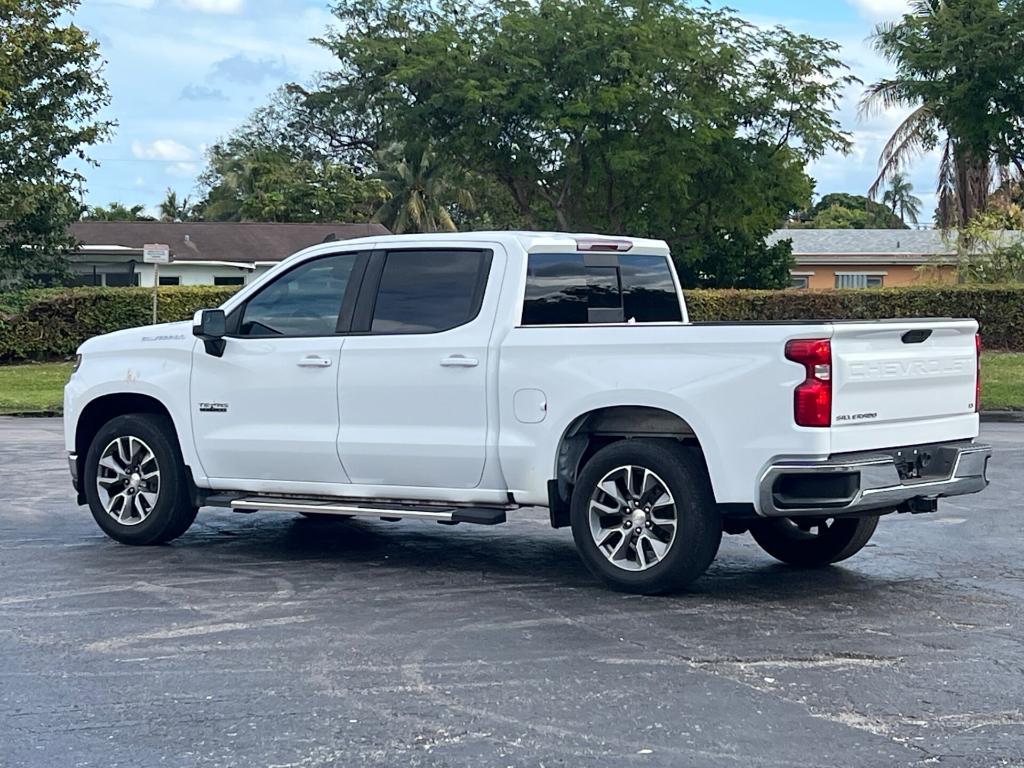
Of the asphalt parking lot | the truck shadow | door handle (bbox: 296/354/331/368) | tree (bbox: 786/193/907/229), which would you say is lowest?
the asphalt parking lot

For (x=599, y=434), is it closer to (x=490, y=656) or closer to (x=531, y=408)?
(x=531, y=408)

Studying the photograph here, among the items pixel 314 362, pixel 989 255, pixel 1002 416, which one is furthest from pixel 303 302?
pixel 989 255

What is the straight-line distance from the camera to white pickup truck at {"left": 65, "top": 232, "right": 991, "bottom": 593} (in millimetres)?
7168

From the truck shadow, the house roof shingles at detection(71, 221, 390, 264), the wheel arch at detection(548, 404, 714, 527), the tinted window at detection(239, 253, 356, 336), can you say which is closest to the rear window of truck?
the wheel arch at detection(548, 404, 714, 527)

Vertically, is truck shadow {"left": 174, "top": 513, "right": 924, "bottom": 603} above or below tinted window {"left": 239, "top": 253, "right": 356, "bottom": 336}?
below

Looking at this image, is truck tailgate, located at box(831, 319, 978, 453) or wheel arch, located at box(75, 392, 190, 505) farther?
wheel arch, located at box(75, 392, 190, 505)

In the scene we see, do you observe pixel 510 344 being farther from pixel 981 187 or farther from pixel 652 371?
pixel 981 187

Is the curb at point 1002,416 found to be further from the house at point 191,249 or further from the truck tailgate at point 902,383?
the house at point 191,249

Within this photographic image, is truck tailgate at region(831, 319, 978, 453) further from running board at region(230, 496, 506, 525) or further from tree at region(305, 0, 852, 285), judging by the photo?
tree at region(305, 0, 852, 285)

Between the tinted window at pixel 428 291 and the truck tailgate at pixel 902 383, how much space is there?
86.6 inches

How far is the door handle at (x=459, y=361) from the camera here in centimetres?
801

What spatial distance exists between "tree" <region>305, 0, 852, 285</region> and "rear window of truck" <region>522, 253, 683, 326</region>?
76.4 ft

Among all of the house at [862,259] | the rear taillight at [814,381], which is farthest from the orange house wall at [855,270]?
the rear taillight at [814,381]

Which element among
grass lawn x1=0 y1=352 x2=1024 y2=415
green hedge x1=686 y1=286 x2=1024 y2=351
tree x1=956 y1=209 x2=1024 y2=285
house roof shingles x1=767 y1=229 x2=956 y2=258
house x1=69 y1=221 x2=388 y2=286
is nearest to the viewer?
grass lawn x1=0 y1=352 x2=1024 y2=415
